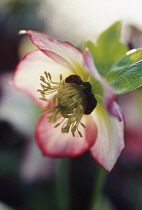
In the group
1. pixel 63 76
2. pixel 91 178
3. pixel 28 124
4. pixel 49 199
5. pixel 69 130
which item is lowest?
pixel 91 178

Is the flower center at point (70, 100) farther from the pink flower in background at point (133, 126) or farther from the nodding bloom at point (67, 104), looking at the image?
the pink flower in background at point (133, 126)

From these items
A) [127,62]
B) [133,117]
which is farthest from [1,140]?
[127,62]

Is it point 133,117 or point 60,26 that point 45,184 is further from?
point 60,26

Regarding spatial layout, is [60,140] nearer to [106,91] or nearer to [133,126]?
[106,91]

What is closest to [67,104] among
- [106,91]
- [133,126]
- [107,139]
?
[107,139]

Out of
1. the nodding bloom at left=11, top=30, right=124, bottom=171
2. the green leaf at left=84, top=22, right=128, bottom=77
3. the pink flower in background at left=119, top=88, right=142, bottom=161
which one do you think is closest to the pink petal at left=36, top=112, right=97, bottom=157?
the nodding bloom at left=11, top=30, right=124, bottom=171

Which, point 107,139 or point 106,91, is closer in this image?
point 106,91
